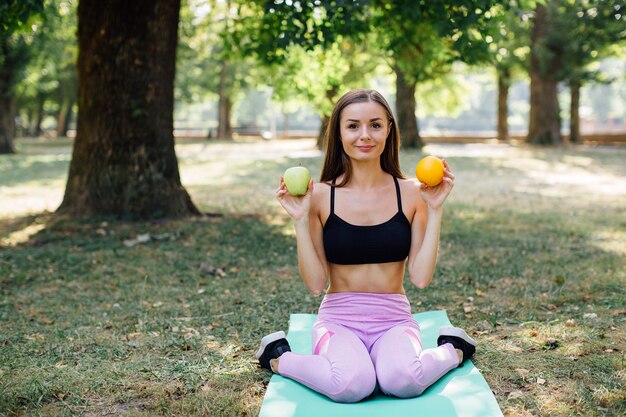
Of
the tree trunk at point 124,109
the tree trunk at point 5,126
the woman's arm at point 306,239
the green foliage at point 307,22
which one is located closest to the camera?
the woman's arm at point 306,239

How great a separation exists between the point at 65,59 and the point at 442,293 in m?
32.6

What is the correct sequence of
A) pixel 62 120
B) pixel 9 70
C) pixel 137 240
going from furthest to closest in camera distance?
pixel 62 120 → pixel 9 70 → pixel 137 240

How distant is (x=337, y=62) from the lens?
43.3ft

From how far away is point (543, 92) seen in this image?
2958cm

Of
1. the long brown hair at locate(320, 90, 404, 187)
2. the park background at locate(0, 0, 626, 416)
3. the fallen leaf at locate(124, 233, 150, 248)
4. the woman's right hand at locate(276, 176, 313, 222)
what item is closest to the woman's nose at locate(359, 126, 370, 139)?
the long brown hair at locate(320, 90, 404, 187)

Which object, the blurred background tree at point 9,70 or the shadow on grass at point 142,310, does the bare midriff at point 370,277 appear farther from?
the blurred background tree at point 9,70

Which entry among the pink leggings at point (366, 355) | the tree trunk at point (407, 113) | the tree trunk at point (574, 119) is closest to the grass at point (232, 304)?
the pink leggings at point (366, 355)

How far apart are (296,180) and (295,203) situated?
0.18 meters

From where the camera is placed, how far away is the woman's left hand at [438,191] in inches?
168

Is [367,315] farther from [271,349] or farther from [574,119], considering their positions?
[574,119]

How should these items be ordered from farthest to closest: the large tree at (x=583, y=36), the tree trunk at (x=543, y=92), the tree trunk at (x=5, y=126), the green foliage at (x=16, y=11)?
1. the tree trunk at (x=5, y=126)
2. the tree trunk at (x=543, y=92)
3. the large tree at (x=583, y=36)
4. the green foliage at (x=16, y=11)

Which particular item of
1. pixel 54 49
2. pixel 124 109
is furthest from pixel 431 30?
pixel 54 49

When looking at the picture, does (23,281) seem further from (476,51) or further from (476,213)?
(476,213)

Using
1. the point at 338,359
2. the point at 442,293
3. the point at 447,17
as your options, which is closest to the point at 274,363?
the point at 338,359
